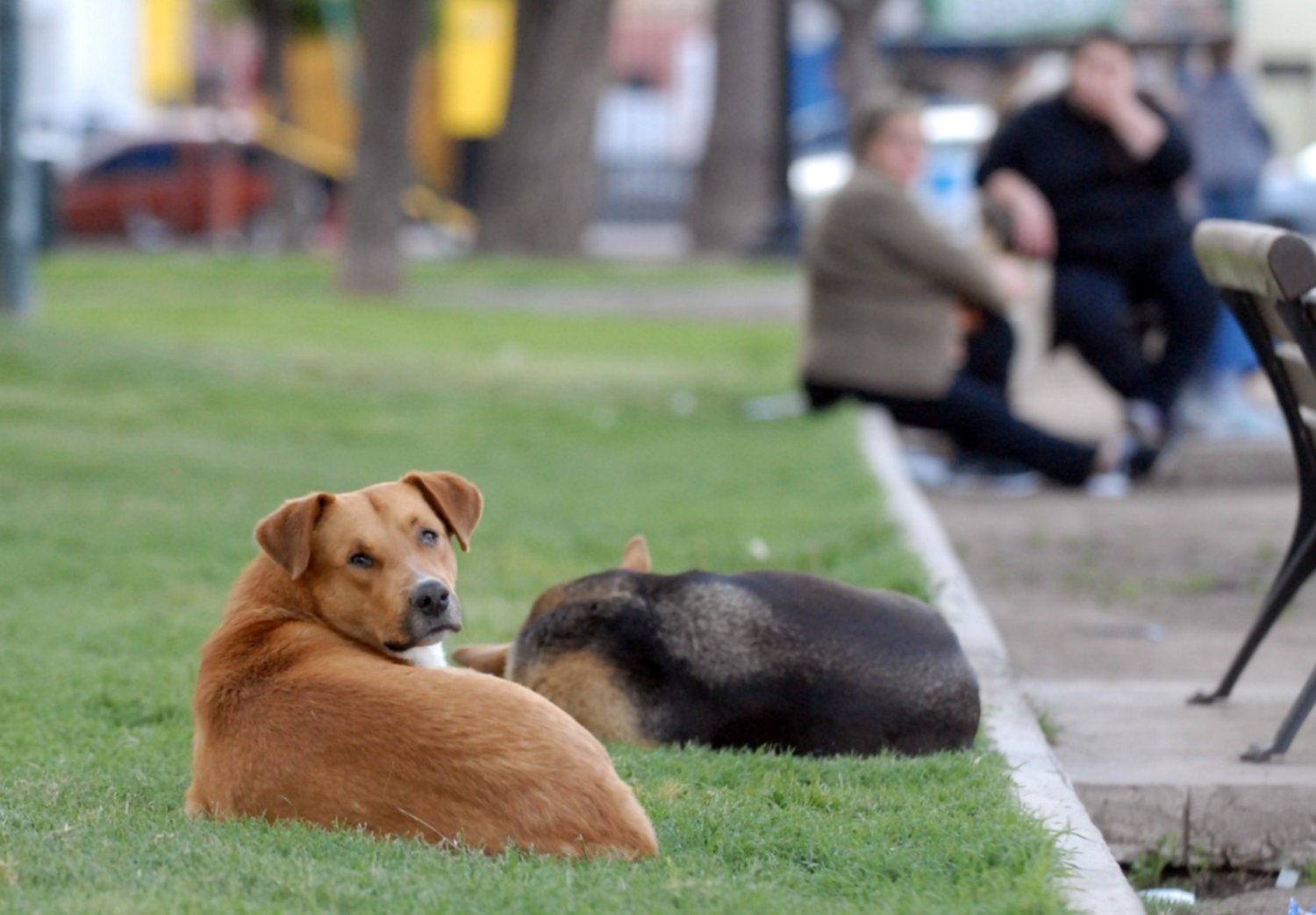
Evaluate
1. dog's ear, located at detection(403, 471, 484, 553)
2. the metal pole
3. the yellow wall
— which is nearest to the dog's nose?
dog's ear, located at detection(403, 471, 484, 553)

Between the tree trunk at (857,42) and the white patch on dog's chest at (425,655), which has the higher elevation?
the white patch on dog's chest at (425,655)

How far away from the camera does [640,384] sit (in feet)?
45.8

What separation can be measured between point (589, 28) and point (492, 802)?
21525 millimetres

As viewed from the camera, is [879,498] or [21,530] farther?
[879,498]

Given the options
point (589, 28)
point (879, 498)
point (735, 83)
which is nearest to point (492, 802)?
point (879, 498)

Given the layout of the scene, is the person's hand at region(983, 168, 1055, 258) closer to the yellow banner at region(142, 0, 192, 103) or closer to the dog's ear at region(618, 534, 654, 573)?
the dog's ear at region(618, 534, 654, 573)

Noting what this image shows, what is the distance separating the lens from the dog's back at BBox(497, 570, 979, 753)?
4617 mm

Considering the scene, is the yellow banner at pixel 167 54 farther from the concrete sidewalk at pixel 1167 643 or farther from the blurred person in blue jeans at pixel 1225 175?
the concrete sidewalk at pixel 1167 643

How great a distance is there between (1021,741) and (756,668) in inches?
26.9

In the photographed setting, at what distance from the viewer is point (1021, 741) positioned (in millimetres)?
4820

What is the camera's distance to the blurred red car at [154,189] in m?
32.4

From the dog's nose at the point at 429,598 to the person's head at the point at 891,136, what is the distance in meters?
6.83

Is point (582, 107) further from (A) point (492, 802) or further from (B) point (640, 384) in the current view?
(A) point (492, 802)

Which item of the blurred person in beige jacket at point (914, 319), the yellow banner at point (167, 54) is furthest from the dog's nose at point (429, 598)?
the yellow banner at point (167, 54)
